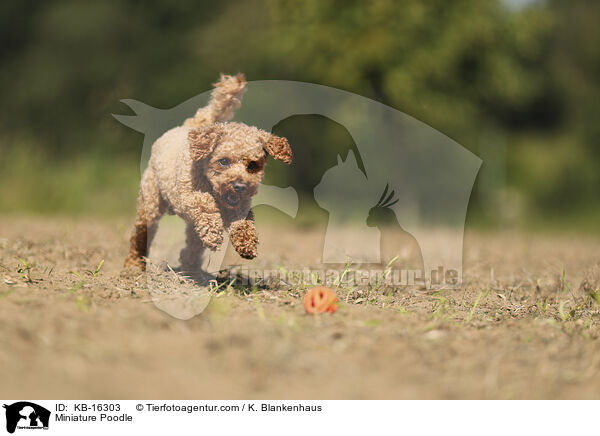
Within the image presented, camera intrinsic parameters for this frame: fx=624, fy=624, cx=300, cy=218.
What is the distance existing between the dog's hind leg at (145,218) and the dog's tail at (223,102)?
549mm

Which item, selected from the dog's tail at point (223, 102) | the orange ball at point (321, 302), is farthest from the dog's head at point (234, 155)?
the orange ball at point (321, 302)

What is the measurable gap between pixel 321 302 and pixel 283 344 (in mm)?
721

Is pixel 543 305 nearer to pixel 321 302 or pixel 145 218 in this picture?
pixel 321 302

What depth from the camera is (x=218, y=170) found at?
403 cm

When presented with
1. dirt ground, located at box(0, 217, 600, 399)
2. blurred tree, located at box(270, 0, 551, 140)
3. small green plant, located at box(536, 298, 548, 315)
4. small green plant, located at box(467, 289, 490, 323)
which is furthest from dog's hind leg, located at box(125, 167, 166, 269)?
blurred tree, located at box(270, 0, 551, 140)

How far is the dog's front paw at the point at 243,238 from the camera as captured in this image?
12.8 ft

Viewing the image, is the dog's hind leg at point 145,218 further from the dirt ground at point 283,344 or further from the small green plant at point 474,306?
the small green plant at point 474,306

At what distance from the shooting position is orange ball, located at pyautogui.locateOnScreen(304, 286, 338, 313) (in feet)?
11.5

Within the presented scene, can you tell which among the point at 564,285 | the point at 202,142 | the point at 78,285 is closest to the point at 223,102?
the point at 202,142

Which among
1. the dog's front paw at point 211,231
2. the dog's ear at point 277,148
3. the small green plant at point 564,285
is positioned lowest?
the small green plant at point 564,285
